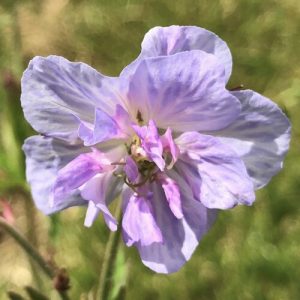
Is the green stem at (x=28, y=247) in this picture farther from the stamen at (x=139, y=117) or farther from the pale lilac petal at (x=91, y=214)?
the stamen at (x=139, y=117)

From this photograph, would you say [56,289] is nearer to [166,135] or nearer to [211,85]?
[166,135]

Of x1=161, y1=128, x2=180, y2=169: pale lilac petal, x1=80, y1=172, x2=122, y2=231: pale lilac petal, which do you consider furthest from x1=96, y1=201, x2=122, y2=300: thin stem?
x1=161, y1=128, x2=180, y2=169: pale lilac petal

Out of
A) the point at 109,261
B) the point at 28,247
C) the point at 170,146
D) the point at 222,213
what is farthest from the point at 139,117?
the point at 222,213

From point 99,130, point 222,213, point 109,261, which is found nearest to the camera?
point 99,130

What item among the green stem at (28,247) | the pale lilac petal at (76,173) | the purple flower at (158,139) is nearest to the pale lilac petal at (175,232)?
the purple flower at (158,139)

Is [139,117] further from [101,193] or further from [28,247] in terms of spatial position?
[28,247]

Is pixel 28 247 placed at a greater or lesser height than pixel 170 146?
lesser
